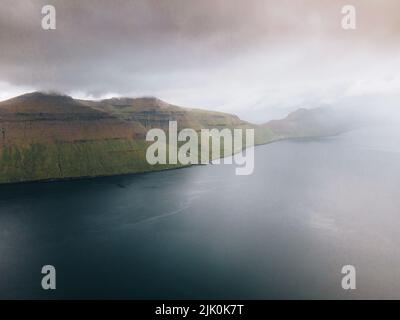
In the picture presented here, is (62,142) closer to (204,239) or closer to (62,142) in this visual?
(62,142)

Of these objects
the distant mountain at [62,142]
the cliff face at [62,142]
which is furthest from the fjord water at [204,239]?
the distant mountain at [62,142]

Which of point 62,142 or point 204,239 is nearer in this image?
point 204,239

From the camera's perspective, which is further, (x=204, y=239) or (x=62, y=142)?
(x=62, y=142)

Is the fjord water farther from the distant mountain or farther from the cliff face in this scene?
the distant mountain

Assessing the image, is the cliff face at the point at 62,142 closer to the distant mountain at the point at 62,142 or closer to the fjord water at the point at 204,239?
the distant mountain at the point at 62,142

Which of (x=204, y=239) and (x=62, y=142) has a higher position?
(x=62, y=142)

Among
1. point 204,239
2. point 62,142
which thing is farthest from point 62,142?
point 204,239

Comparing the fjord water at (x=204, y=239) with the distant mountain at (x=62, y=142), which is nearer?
the fjord water at (x=204, y=239)
